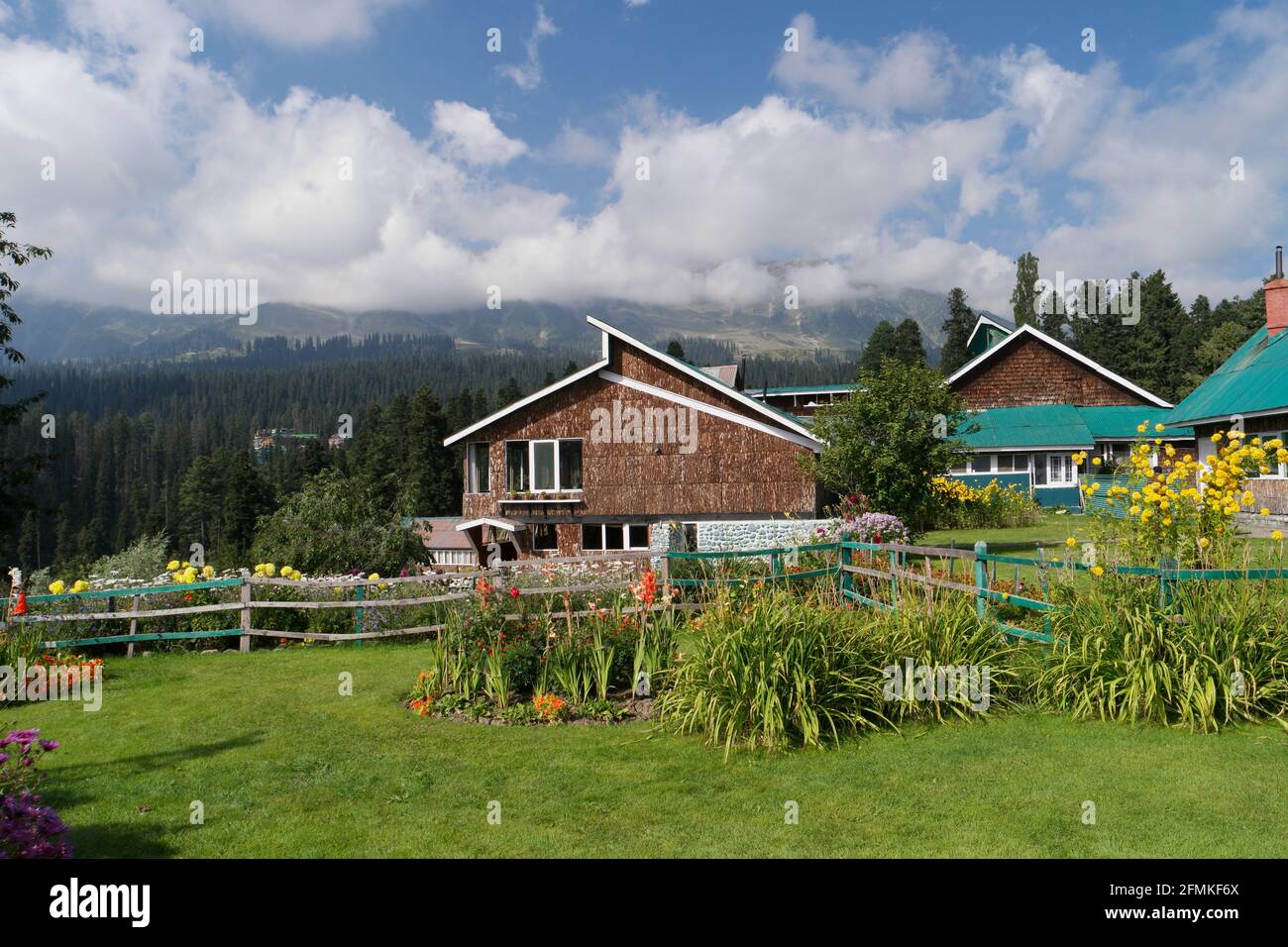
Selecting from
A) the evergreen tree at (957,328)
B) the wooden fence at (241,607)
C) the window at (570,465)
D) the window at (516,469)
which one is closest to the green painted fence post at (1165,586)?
the wooden fence at (241,607)

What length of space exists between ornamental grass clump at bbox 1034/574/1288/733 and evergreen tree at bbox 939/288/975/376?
70274 millimetres

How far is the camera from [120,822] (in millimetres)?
6164

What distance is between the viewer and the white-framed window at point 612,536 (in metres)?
29.0

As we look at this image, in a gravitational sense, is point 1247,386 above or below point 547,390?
below

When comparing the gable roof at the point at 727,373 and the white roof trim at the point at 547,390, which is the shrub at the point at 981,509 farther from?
the white roof trim at the point at 547,390

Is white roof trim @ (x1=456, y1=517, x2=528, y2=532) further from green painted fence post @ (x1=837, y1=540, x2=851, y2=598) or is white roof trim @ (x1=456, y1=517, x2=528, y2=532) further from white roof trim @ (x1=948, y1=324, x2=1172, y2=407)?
white roof trim @ (x1=948, y1=324, x2=1172, y2=407)

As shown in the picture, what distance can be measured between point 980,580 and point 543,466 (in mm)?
21492

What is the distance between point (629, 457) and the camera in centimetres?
2858

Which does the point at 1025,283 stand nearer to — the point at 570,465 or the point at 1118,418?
the point at 1118,418

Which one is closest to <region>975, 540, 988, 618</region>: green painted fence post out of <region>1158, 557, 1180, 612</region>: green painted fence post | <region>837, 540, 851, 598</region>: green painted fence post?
<region>1158, 557, 1180, 612</region>: green painted fence post

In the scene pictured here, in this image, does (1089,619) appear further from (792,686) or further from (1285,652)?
(792,686)

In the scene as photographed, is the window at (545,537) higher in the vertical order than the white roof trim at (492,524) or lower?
lower

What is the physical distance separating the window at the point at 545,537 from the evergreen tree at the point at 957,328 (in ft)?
178

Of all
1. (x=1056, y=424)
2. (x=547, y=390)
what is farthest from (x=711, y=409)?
(x=1056, y=424)
